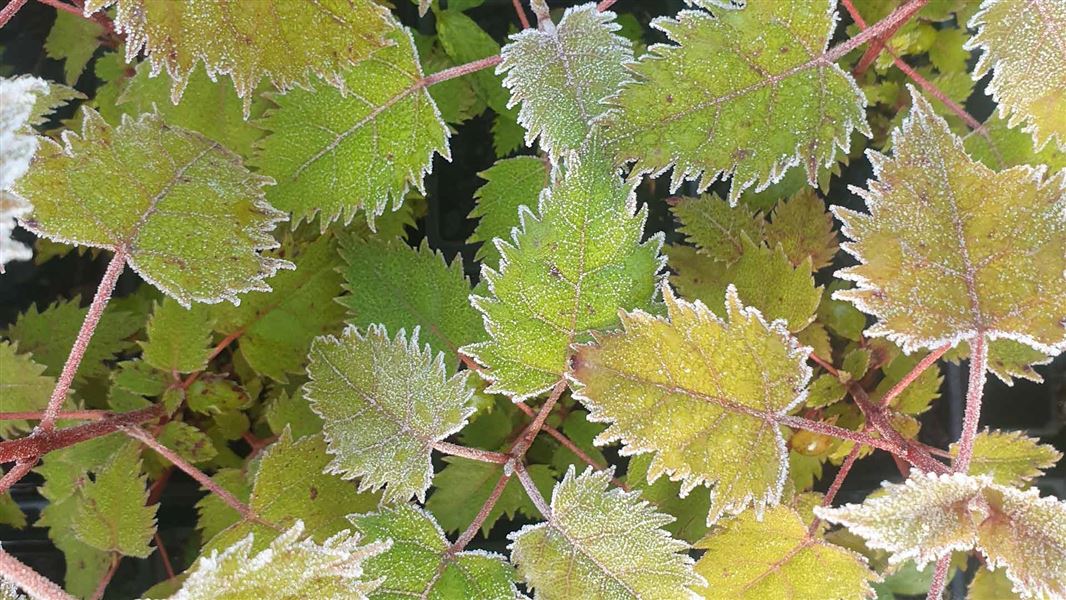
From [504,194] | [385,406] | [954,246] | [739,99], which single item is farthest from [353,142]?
[954,246]

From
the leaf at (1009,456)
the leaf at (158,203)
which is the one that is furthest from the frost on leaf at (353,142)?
the leaf at (1009,456)

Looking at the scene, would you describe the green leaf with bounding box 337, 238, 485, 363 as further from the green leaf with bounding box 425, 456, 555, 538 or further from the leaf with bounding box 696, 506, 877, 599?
the leaf with bounding box 696, 506, 877, 599

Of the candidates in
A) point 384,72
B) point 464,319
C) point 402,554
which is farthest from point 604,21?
point 402,554

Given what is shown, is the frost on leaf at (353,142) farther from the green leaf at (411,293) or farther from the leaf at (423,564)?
the leaf at (423,564)

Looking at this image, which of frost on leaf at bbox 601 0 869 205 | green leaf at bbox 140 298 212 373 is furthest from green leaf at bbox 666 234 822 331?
green leaf at bbox 140 298 212 373

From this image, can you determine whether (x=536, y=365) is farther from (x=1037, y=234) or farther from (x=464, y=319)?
(x=1037, y=234)

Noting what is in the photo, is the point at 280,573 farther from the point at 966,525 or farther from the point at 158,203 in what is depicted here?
the point at 966,525
